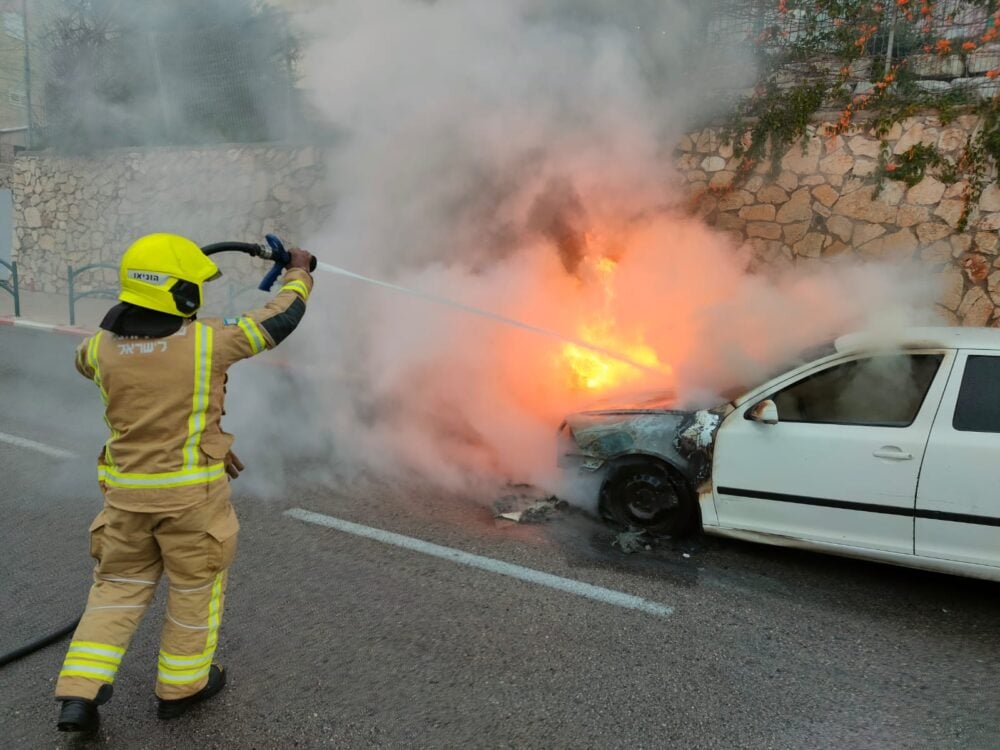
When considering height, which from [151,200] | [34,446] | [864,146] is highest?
[864,146]

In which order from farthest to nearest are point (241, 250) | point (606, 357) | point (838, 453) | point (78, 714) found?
point (606, 357) < point (838, 453) < point (241, 250) < point (78, 714)

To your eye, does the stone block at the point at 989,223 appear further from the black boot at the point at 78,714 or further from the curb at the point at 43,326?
the curb at the point at 43,326

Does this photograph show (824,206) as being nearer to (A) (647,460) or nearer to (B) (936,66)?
(B) (936,66)

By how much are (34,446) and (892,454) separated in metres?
6.06

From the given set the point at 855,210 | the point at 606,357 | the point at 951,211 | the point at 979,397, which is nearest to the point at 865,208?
the point at 855,210

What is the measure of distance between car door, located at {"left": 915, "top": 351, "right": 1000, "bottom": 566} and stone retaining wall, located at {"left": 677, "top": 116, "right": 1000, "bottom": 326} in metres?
4.34

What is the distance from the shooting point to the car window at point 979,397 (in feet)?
11.3

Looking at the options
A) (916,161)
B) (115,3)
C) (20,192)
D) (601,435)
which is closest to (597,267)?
(601,435)

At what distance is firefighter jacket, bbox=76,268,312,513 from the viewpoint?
260 centimetres

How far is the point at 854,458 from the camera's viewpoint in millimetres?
3625

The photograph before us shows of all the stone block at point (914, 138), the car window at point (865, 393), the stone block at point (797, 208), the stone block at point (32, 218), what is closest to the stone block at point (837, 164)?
the stone block at point (797, 208)

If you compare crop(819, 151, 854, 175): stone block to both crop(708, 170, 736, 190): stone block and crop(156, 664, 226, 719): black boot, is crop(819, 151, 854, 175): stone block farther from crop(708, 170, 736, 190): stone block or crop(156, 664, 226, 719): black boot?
crop(156, 664, 226, 719): black boot

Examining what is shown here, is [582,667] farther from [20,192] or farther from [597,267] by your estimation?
[20,192]

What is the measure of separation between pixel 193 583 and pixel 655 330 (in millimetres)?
3994
